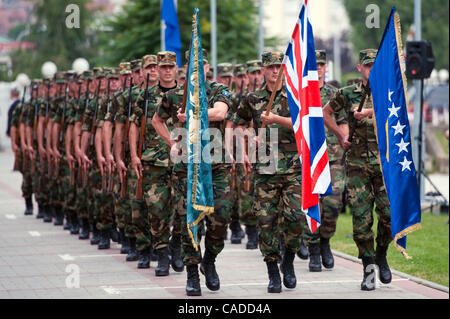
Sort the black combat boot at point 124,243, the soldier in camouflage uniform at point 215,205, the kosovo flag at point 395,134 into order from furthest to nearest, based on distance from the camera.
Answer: the black combat boot at point 124,243, the soldier in camouflage uniform at point 215,205, the kosovo flag at point 395,134

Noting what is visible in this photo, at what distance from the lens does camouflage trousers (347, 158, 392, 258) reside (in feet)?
34.0

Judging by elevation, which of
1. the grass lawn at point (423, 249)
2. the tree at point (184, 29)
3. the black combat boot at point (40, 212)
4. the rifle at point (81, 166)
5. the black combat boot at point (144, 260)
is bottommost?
the grass lawn at point (423, 249)

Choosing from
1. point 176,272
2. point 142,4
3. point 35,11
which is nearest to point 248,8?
point 142,4

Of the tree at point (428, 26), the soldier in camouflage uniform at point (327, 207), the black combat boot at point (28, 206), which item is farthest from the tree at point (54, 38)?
the soldier in camouflage uniform at point (327, 207)

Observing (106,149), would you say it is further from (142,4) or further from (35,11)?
(35,11)

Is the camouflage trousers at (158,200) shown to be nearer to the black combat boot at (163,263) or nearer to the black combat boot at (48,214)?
the black combat boot at (163,263)

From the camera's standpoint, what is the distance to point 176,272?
11539 mm

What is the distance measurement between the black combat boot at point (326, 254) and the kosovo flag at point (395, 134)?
2416mm

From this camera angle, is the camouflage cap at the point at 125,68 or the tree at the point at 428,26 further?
the tree at the point at 428,26

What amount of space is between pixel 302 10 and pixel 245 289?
112 inches

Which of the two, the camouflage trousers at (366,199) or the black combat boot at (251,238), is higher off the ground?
the camouflage trousers at (366,199)

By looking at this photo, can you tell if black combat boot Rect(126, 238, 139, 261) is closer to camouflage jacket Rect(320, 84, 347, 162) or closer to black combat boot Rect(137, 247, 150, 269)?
black combat boot Rect(137, 247, 150, 269)

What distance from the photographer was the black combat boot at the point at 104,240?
13742 millimetres

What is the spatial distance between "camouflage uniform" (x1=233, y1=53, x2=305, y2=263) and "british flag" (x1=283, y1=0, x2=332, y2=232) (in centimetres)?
50
